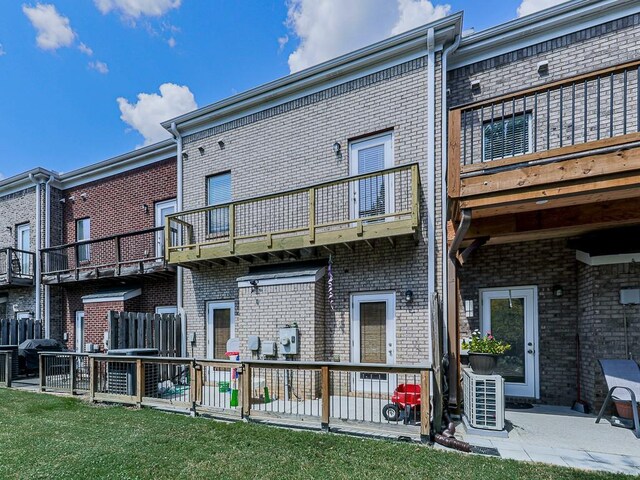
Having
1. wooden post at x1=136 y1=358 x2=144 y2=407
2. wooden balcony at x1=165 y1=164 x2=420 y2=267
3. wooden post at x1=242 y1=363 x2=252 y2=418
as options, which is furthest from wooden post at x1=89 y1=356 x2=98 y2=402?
wooden post at x1=242 y1=363 x2=252 y2=418

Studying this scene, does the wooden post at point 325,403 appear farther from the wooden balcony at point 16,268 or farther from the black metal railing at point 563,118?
the wooden balcony at point 16,268

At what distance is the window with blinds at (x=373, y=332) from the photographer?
23.7 feet

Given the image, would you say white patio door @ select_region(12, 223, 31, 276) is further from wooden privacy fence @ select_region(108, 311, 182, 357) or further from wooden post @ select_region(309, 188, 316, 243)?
wooden post @ select_region(309, 188, 316, 243)

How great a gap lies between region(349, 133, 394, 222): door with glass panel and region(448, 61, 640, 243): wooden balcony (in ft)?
5.64

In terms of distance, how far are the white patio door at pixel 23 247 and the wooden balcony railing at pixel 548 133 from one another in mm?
14429

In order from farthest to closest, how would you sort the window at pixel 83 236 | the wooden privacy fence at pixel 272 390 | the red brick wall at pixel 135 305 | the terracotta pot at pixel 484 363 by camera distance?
the window at pixel 83 236, the red brick wall at pixel 135 305, the terracotta pot at pixel 484 363, the wooden privacy fence at pixel 272 390

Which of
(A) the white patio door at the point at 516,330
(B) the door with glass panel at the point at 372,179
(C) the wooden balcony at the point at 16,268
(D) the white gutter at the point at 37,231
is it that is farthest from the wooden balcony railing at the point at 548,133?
(C) the wooden balcony at the point at 16,268

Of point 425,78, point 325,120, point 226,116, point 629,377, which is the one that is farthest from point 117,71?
point 629,377

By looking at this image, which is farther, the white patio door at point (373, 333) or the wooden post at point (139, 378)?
the white patio door at point (373, 333)

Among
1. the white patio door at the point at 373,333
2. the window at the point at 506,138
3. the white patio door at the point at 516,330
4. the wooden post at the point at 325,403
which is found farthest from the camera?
the white patio door at the point at 373,333

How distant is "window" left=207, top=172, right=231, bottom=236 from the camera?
30.8ft

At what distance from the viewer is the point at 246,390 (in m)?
5.69

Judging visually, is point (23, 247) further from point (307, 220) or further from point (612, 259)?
point (612, 259)

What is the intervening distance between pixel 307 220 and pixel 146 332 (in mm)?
4551
